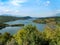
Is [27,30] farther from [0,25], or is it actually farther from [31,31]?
[0,25]

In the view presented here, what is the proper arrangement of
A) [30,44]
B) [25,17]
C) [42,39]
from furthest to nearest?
[25,17] → [42,39] → [30,44]

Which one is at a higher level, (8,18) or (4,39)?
(8,18)

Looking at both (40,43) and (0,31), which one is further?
(0,31)

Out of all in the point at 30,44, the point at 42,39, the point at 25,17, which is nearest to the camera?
the point at 30,44

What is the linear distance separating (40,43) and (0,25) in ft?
25.3

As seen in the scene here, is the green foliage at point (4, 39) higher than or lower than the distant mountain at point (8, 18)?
lower

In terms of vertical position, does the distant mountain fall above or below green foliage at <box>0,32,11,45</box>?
above

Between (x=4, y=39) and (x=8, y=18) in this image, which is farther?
(x=8, y=18)

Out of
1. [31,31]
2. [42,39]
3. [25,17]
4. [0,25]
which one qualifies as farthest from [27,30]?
[0,25]

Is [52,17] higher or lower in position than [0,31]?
higher

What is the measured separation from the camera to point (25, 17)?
Answer: 46.4 feet

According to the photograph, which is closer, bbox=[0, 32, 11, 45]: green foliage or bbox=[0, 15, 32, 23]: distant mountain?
bbox=[0, 32, 11, 45]: green foliage

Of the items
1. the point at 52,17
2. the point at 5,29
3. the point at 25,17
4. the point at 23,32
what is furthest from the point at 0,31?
the point at 23,32

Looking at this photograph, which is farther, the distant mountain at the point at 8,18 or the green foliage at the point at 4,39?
the distant mountain at the point at 8,18
